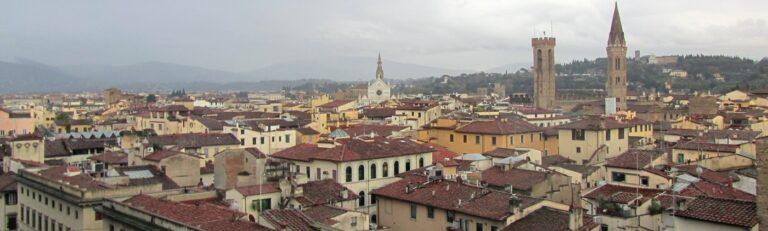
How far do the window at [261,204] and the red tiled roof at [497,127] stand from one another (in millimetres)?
26922

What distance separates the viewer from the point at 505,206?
25.2m

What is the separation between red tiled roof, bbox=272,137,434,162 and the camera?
36.9 m

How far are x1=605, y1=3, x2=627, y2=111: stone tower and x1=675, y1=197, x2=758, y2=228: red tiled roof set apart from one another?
113 metres

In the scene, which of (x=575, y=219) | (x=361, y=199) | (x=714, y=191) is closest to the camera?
(x=575, y=219)

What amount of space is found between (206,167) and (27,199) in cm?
1024

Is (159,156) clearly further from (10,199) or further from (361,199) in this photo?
(361,199)

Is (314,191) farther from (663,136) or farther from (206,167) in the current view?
(663,136)

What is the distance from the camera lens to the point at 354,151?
37.4 m

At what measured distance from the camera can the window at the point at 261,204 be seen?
27.4 meters

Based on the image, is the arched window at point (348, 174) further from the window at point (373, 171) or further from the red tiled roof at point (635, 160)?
the red tiled roof at point (635, 160)

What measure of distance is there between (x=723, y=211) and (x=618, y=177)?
17580 millimetres

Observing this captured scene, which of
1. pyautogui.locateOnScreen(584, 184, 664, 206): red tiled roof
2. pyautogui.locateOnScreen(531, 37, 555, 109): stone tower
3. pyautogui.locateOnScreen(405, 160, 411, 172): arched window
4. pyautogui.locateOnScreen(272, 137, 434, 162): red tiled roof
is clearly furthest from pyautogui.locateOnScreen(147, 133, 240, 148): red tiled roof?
pyautogui.locateOnScreen(531, 37, 555, 109): stone tower

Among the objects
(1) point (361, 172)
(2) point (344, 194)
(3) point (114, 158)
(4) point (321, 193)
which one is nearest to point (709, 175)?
(2) point (344, 194)

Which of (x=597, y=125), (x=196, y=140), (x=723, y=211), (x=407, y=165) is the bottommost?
(x=407, y=165)
